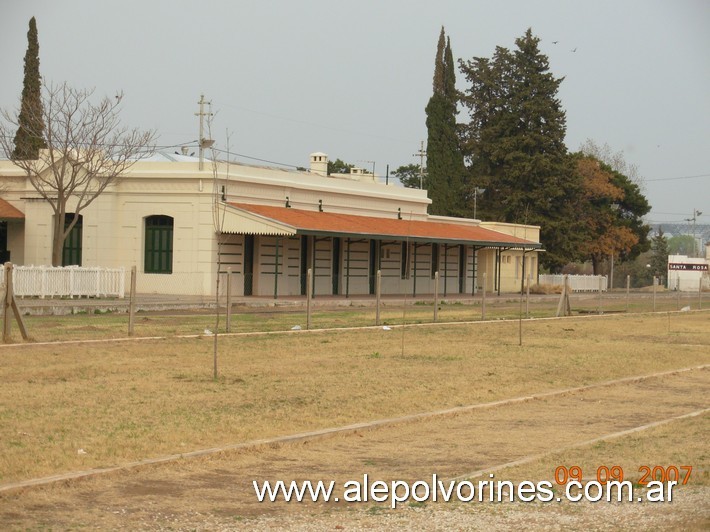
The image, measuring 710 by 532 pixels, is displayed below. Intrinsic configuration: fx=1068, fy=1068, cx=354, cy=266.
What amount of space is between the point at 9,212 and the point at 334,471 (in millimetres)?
38294

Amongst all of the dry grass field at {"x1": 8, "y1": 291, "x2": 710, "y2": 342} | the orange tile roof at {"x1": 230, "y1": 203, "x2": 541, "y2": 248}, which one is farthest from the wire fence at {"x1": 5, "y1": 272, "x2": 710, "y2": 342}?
the orange tile roof at {"x1": 230, "y1": 203, "x2": 541, "y2": 248}

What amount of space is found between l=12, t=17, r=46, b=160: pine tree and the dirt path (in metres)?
38.4

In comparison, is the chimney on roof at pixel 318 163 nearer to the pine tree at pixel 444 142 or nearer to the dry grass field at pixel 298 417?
the pine tree at pixel 444 142

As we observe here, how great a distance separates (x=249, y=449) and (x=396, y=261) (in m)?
42.8

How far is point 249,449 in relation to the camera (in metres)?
10.5

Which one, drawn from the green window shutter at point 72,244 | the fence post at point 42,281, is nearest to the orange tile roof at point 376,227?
the green window shutter at point 72,244

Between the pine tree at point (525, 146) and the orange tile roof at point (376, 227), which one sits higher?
the pine tree at point (525, 146)

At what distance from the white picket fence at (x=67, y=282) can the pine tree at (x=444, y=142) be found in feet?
131

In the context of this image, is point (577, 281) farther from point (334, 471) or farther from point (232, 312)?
point (334, 471)

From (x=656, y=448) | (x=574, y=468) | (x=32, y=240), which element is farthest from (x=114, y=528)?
(x=32, y=240)

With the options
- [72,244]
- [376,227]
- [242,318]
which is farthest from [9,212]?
[242,318]

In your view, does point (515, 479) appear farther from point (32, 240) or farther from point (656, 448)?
Result: point (32, 240)

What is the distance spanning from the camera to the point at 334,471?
9.67m

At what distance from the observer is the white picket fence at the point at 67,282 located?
35625 mm
